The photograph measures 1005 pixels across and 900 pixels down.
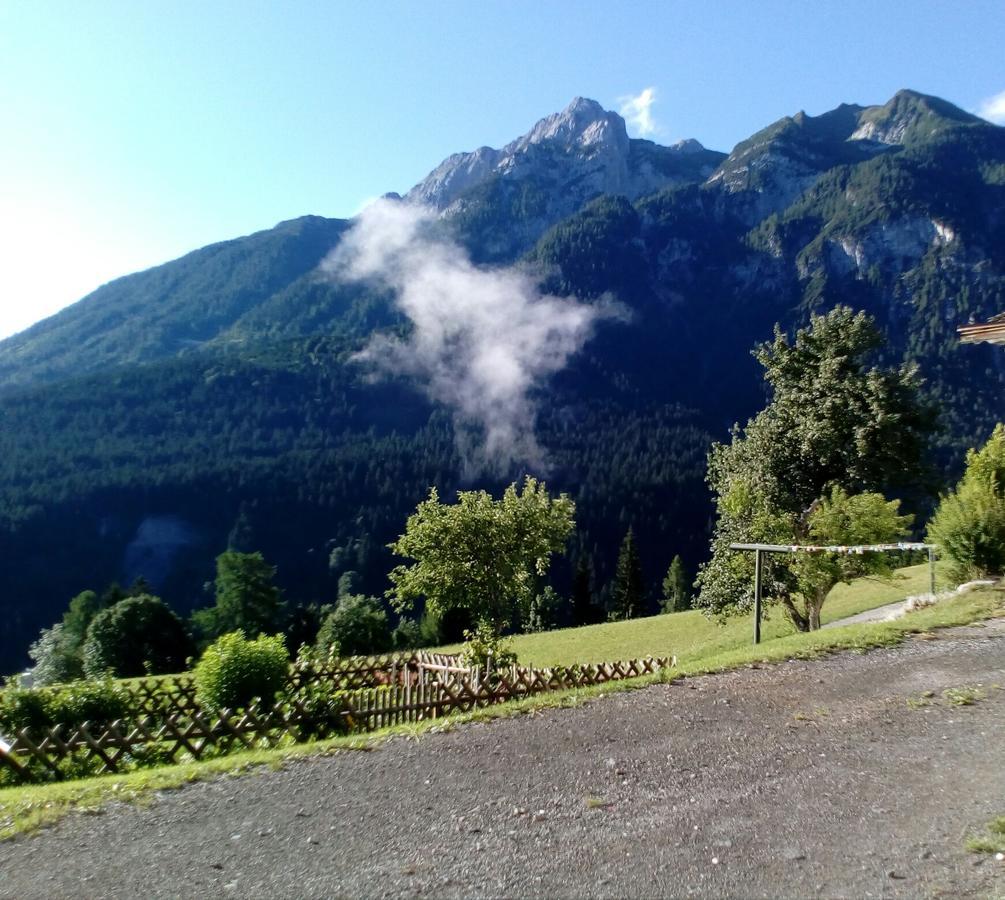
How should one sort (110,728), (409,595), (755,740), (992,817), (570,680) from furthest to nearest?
1. (409,595)
2. (570,680)
3. (110,728)
4. (755,740)
5. (992,817)

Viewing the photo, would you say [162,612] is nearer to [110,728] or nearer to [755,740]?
[110,728]

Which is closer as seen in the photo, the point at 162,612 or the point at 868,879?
the point at 868,879

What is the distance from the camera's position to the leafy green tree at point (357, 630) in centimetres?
6344

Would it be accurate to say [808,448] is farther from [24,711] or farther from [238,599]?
[238,599]

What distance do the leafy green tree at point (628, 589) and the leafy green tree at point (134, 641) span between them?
58.9 meters

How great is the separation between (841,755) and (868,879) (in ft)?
10.8

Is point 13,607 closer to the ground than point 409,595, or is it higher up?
closer to the ground

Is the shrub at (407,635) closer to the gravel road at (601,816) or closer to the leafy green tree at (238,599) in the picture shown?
the leafy green tree at (238,599)

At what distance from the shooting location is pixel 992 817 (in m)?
7.04

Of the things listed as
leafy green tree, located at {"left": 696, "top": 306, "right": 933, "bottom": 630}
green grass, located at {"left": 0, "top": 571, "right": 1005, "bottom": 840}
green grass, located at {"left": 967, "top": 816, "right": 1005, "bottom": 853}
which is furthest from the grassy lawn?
green grass, located at {"left": 967, "top": 816, "right": 1005, "bottom": 853}

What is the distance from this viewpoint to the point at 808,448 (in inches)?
1172

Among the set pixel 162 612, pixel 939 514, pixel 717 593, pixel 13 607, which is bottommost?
pixel 13 607

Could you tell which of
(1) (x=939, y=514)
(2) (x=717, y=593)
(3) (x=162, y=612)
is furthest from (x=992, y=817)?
(3) (x=162, y=612)

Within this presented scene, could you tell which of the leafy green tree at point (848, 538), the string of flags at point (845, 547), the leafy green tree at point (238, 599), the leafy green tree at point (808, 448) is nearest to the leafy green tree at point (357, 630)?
the leafy green tree at point (238, 599)
